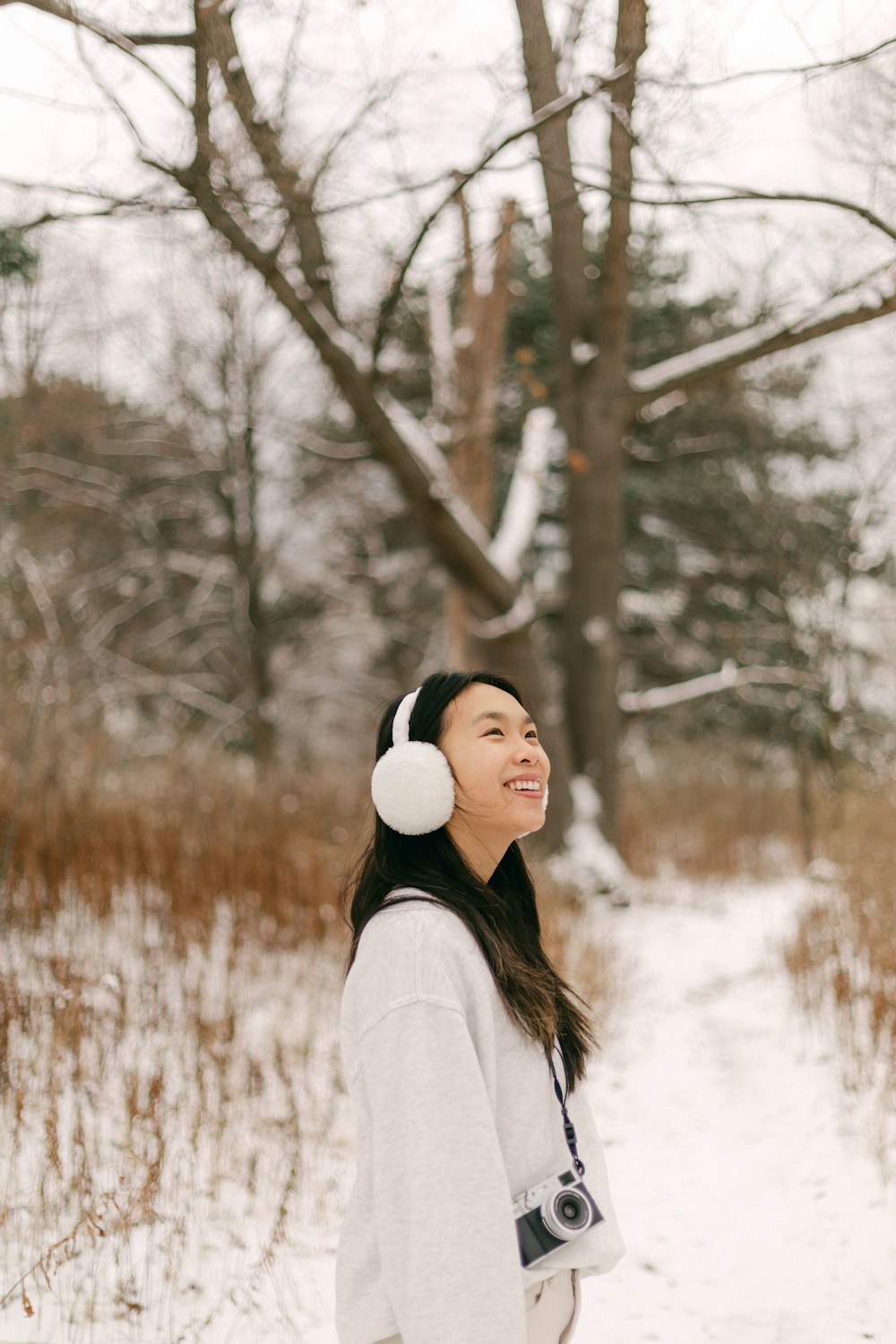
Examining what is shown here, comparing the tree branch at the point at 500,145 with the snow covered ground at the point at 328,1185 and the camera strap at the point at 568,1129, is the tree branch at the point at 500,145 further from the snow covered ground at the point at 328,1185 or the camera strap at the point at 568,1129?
the camera strap at the point at 568,1129

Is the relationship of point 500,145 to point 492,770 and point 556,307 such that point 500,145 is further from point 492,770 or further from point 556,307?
point 556,307

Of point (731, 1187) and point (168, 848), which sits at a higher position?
point (168, 848)

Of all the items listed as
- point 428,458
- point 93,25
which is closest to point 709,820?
point 428,458

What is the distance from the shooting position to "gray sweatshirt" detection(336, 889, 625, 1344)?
1.40 meters

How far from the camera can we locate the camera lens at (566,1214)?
5.22 feet

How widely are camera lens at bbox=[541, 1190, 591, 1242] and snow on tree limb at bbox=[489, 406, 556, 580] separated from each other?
23.2 feet

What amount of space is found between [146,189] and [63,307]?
5.36 m

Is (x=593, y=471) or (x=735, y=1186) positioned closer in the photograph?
(x=735, y=1186)

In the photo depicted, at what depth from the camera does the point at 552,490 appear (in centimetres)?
1666

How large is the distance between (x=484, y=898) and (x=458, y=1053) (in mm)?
337

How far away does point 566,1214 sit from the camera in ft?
5.28

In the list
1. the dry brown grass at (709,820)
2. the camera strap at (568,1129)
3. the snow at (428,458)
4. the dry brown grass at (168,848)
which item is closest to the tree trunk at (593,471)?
the snow at (428,458)

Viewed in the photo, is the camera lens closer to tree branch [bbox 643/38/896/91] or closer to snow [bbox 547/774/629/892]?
tree branch [bbox 643/38/896/91]

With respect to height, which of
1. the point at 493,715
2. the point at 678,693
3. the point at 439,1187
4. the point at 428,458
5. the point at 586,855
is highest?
the point at 428,458
